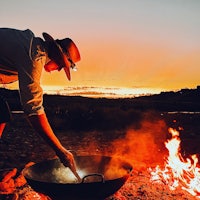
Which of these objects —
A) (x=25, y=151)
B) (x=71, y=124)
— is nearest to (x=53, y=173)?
(x=25, y=151)

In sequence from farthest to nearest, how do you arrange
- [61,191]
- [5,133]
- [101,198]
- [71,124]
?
[71,124] < [5,133] < [101,198] < [61,191]

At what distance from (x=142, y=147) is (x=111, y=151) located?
123 centimetres

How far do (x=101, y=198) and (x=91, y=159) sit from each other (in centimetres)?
81

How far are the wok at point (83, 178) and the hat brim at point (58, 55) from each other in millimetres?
1376

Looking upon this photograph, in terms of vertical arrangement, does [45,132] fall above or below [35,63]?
below

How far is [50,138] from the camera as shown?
3.44 meters

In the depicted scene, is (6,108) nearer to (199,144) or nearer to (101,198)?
(101,198)

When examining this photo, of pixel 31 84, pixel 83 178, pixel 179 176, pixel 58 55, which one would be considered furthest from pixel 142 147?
pixel 31 84

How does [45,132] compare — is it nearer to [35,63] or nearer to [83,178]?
[83,178]

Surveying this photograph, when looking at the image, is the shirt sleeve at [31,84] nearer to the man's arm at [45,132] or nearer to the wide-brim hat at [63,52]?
the man's arm at [45,132]

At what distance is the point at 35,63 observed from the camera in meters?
3.46

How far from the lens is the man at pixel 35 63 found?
11.2 feet

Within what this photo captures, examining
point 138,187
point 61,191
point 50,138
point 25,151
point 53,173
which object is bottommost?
point 25,151

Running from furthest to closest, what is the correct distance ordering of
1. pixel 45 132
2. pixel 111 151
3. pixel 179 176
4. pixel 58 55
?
pixel 111 151 < pixel 179 176 < pixel 58 55 < pixel 45 132
